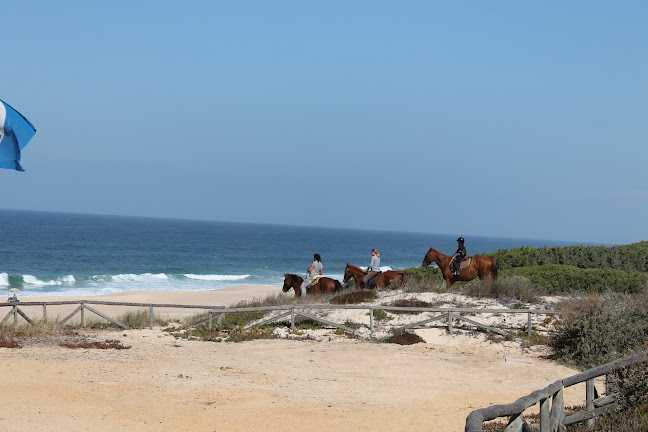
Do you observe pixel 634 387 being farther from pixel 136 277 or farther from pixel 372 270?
pixel 136 277

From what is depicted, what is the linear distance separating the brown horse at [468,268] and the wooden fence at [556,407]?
16.1m

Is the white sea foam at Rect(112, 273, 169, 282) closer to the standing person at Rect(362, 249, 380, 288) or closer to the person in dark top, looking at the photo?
the standing person at Rect(362, 249, 380, 288)

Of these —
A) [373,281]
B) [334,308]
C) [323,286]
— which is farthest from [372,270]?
[334,308]

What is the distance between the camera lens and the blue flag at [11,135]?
14289 mm

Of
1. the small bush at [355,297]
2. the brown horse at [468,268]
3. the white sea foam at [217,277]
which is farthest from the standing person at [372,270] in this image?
the white sea foam at [217,277]

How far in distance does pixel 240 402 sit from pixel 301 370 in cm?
336

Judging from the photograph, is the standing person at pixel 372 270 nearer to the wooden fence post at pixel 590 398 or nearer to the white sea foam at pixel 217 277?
the wooden fence post at pixel 590 398

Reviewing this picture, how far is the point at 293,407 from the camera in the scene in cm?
1194

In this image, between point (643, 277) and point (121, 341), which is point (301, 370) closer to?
point (121, 341)

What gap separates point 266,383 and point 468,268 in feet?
44.6

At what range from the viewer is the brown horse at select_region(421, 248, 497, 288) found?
25.4 meters

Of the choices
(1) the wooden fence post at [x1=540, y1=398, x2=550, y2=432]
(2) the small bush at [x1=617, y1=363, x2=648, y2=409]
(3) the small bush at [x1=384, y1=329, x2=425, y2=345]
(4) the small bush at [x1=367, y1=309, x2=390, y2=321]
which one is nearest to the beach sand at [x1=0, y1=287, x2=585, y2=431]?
(3) the small bush at [x1=384, y1=329, x2=425, y2=345]

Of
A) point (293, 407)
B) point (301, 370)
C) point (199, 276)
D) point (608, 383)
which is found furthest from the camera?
point (199, 276)

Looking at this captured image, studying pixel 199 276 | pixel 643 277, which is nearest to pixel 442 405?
pixel 643 277
